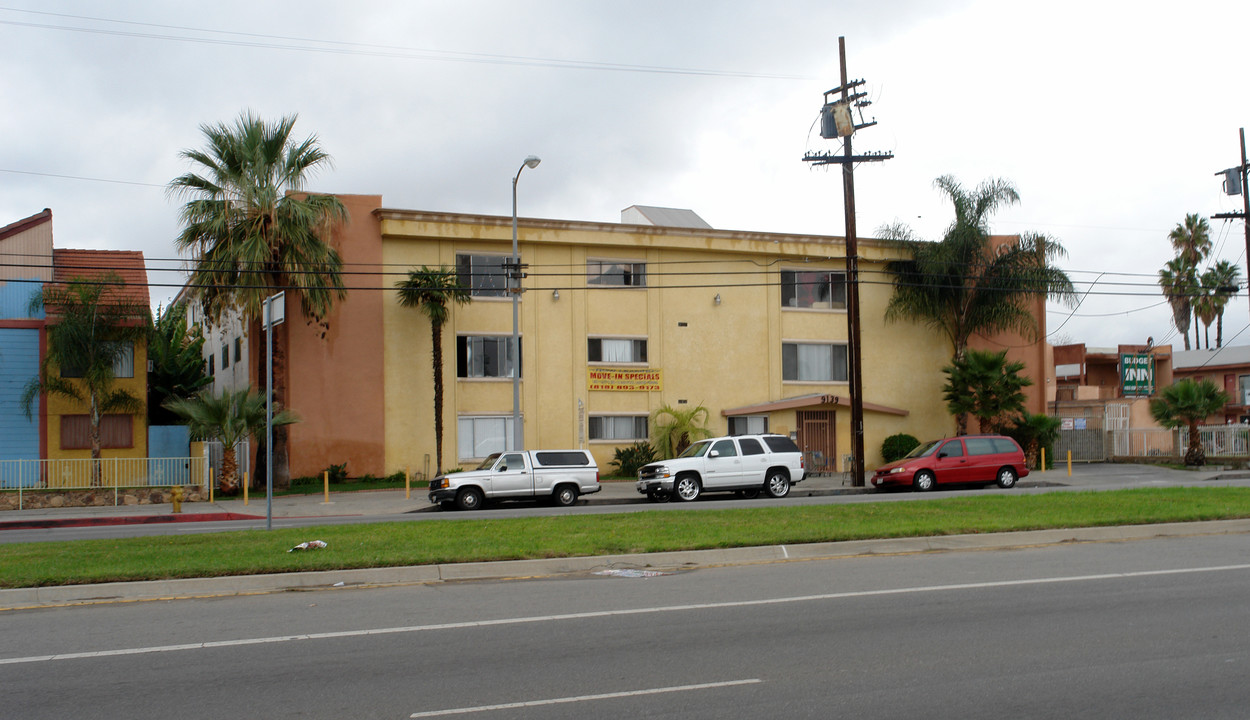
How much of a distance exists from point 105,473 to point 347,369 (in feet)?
24.0

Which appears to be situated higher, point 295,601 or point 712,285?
point 712,285

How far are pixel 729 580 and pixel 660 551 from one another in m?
1.59

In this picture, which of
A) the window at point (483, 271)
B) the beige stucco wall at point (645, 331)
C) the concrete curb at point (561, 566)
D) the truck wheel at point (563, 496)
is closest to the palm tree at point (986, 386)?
the beige stucco wall at point (645, 331)

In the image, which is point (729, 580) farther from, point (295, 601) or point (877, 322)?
point (877, 322)

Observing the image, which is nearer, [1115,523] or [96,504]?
[1115,523]

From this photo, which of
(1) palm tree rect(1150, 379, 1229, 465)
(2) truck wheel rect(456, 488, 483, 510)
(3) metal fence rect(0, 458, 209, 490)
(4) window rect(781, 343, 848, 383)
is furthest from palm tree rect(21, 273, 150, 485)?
(1) palm tree rect(1150, 379, 1229, 465)

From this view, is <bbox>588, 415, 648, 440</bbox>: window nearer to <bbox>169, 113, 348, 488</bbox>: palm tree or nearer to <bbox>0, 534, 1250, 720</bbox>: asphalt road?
<bbox>169, 113, 348, 488</bbox>: palm tree

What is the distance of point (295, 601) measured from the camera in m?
9.95

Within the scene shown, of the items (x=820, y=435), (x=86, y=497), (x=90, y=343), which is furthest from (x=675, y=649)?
(x=820, y=435)

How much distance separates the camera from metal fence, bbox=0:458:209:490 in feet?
89.7

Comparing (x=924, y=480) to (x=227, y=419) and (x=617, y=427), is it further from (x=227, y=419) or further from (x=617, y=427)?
(x=227, y=419)

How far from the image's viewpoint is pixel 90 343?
27.9 m

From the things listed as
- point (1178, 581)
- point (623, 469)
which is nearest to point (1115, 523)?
point (1178, 581)

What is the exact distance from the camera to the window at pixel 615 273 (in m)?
34.5
